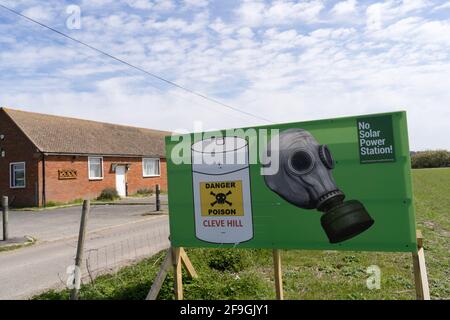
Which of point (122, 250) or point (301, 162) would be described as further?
point (122, 250)

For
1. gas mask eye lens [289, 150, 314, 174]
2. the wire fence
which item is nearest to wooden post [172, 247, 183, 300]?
gas mask eye lens [289, 150, 314, 174]

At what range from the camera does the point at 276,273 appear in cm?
468

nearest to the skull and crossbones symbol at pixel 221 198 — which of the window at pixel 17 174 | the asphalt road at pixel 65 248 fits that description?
the asphalt road at pixel 65 248

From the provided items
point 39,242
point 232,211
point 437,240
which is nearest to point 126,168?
point 39,242

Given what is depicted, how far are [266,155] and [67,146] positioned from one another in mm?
22427

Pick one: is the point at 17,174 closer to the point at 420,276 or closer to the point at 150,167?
the point at 150,167

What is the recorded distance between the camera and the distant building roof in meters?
24.0

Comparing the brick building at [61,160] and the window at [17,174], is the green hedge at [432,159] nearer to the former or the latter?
Result: the brick building at [61,160]

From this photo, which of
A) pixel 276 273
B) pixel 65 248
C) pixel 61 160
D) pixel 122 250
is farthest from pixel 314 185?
pixel 61 160

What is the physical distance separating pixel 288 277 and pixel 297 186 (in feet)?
7.12

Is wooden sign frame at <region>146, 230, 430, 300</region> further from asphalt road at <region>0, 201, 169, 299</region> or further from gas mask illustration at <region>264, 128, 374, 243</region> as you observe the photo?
asphalt road at <region>0, 201, 169, 299</region>

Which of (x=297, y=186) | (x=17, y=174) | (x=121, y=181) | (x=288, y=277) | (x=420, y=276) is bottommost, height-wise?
(x=288, y=277)

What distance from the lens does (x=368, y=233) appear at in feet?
14.0

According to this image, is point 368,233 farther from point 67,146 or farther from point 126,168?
point 126,168
